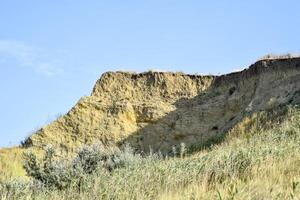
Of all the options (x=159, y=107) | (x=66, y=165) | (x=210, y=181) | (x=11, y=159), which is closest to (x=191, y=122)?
(x=159, y=107)

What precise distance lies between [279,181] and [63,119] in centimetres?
2916

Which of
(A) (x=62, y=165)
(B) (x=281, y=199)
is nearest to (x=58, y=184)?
(A) (x=62, y=165)

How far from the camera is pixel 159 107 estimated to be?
1372 inches

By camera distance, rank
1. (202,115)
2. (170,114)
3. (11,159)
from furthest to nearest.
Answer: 1. (170,114)
2. (202,115)
3. (11,159)

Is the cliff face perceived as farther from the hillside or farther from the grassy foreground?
the grassy foreground

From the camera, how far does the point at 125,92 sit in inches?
1442

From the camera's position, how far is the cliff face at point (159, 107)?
31.8m

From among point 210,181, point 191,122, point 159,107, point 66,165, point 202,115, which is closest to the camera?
point 210,181

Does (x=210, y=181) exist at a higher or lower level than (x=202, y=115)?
lower

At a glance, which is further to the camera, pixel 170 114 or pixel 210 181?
pixel 170 114

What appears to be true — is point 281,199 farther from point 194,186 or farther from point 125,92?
point 125,92

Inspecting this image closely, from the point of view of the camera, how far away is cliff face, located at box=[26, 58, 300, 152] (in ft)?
104

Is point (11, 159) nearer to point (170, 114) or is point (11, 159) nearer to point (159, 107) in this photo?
point (159, 107)

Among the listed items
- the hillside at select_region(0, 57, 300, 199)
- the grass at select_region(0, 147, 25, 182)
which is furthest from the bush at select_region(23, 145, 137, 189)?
the grass at select_region(0, 147, 25, 182)
